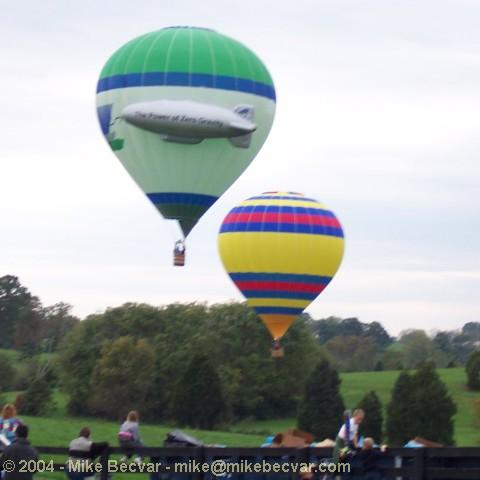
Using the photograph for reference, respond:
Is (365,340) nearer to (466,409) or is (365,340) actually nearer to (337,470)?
(466,409)

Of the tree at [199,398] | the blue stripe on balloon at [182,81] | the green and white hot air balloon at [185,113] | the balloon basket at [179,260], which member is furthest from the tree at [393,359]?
the blue stripe on balloon at [182,81]

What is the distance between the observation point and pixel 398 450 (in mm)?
18531

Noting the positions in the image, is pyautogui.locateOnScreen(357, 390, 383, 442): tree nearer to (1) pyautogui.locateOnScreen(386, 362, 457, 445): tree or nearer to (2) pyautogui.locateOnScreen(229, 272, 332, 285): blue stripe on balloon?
(1) pyautogui.locateOnScreen(386, 362, 457, 445): tree

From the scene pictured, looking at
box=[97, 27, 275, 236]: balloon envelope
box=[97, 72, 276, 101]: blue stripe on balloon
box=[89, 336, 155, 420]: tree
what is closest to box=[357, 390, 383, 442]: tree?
box=[89, 336, 155, 420]: tree

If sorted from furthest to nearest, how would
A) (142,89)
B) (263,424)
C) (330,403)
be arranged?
(263,424), (330,403), (142,89)

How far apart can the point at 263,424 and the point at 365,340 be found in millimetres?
71865

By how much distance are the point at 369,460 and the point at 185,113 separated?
21.6 meters

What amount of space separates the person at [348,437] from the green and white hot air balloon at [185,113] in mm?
19230

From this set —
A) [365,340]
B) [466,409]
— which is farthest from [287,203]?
[365,340]

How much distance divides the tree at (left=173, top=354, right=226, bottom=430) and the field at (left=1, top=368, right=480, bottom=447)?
1.16m

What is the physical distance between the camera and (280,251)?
47.7m

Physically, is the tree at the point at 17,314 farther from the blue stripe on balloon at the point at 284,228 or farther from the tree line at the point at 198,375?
the blue stripe on balloon at the point at 284,228

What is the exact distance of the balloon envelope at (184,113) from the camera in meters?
38.9

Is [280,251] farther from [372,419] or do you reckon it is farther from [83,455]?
[372,419]
